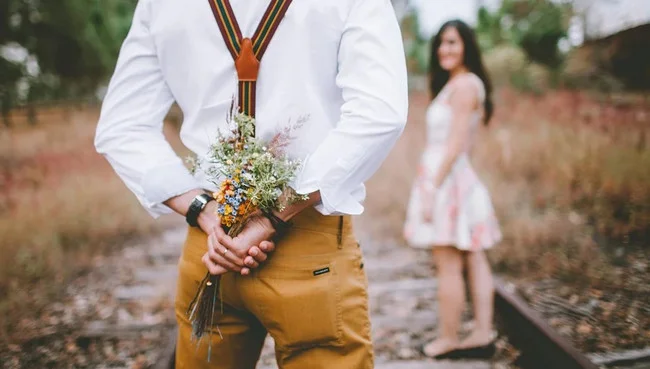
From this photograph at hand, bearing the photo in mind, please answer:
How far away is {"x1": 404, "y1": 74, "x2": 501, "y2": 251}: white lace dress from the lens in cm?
343

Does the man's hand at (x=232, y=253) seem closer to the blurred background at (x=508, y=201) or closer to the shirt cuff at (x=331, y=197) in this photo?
the shirt cuff at (x=331, y=197)

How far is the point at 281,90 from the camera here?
1.44 meters

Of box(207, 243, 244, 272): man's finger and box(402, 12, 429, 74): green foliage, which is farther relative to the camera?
box(402, 12, 429, 74): green foliage

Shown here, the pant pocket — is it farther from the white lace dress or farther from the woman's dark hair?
the woman's dark hair

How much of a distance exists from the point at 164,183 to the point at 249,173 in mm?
340

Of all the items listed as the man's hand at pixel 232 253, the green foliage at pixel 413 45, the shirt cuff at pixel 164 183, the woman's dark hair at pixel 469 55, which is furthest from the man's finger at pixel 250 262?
the green foliage at pixel 413 45

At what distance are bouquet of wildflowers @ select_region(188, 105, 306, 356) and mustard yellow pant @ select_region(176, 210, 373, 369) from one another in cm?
13

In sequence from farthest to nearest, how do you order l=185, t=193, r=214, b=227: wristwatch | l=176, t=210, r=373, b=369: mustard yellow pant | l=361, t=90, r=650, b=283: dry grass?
l=361, t=90, r=650, b=283: dry grass, l=185, t=193, r=214, b=227: wristwatch, l=176, t=210, r=373, b=369: mustard yellow pant

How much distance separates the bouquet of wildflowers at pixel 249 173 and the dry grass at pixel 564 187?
3.85m

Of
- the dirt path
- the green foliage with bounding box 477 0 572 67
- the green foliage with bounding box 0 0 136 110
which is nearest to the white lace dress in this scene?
the dirt path

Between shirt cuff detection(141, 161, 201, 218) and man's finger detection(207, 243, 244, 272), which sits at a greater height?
shirt cuff detection(141, 161, 201, 218)

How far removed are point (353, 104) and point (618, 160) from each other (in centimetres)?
540

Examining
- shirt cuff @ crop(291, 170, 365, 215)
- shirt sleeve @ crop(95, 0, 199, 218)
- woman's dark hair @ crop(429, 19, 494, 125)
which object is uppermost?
woman's dark hair @ crop(429, 19, 494, 125)

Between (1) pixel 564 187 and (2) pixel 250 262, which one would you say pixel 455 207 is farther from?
Result: (1) pixel 564 187
